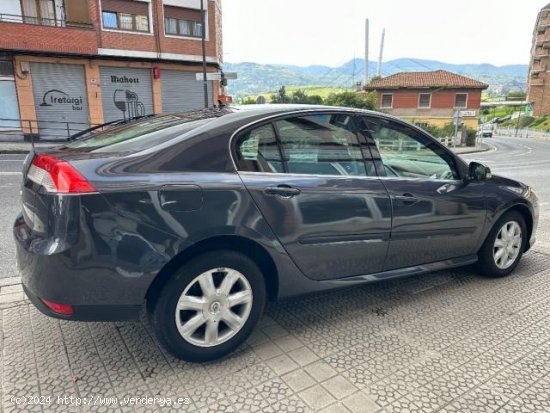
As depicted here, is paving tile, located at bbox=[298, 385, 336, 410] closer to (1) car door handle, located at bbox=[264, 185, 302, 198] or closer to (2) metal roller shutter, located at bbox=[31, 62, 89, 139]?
(1) car door handle, located at bbox=[264, 185, 302, 198]

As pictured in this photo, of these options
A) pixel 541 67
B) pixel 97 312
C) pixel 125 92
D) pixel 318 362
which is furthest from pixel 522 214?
pixel 541 67

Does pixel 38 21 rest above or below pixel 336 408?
above

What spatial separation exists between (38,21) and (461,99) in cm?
4112

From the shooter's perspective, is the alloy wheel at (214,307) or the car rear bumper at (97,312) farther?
the alloy wheel at (214,307)

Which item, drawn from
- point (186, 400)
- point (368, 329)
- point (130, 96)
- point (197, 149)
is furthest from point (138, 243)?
point (130, 96)

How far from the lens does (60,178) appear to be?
7.18 feet

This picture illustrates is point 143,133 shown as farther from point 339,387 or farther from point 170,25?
point 170,25

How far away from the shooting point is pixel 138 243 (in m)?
2.24

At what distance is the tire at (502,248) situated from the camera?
3.87 meters

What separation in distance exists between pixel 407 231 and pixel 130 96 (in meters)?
22.1

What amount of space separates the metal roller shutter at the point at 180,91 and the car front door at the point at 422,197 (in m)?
21.4

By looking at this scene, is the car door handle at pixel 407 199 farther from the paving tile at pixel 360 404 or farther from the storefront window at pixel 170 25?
the storefront window at pixel 170 25

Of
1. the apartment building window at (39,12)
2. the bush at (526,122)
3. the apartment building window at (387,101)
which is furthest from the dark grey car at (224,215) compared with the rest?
the bush at (526,122)

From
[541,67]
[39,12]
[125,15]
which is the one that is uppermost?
[541,67]
